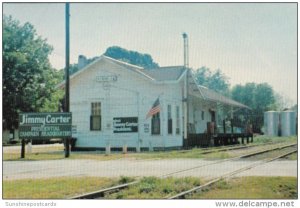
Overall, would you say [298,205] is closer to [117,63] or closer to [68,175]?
[68,175]

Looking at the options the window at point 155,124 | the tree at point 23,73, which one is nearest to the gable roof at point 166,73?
the window at point 155,124

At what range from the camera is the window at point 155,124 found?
1808 cm

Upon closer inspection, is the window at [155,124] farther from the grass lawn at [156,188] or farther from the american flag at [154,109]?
the grass lawn at [156,188]

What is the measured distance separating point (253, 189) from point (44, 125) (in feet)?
21.8

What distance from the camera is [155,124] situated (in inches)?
715

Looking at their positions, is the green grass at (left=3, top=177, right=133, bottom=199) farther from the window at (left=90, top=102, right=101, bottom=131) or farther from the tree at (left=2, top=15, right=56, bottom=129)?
the window at (left=90, top=102, right=101, bottom=131)

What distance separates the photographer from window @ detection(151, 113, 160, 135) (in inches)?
712

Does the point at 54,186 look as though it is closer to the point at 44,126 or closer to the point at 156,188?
the point at 156,188

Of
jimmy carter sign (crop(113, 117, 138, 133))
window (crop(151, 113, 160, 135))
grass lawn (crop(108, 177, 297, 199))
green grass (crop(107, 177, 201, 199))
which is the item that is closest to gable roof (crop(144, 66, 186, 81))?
window (crop(151, 113, 160, 135))

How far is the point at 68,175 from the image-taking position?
374 inches

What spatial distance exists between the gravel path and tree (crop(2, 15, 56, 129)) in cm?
176

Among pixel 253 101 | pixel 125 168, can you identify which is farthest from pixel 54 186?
pixel 253 101

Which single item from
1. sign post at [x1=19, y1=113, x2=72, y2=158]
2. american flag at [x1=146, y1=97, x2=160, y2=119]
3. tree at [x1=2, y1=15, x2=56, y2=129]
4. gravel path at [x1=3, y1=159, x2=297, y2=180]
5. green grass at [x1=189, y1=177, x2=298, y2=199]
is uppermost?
tree at [x1=2, y1=15, x2=56, y2=129]

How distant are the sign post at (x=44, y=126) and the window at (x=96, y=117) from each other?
19.0 feet
